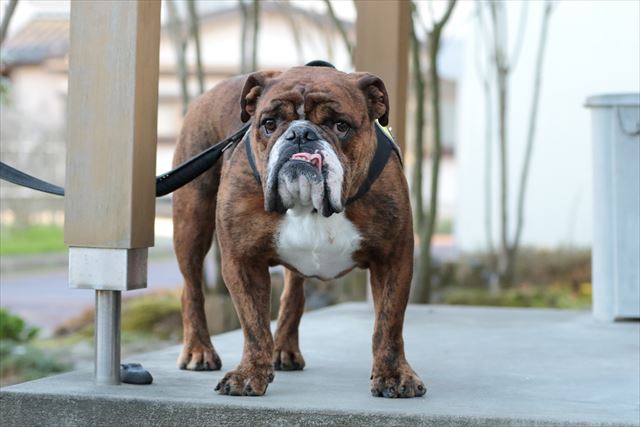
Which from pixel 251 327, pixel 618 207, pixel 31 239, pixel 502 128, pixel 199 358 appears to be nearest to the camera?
pixel 251 327

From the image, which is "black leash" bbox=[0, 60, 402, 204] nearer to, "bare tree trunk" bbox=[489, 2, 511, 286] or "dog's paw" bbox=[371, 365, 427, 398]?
"dog's paw" bbox=[371, 365, 427, 398]

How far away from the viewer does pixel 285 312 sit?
4766mm

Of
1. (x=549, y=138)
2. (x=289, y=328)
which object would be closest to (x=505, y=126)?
(x=549, y=138)

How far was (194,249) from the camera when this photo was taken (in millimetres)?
4652

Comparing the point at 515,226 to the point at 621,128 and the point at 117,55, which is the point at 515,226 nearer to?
the point at 621,128

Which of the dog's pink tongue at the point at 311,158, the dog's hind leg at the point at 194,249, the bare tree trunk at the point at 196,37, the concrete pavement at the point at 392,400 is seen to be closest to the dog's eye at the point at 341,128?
the dog's pink tongue at the point at 311,158

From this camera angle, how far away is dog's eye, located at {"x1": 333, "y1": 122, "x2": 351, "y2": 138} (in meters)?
3.64

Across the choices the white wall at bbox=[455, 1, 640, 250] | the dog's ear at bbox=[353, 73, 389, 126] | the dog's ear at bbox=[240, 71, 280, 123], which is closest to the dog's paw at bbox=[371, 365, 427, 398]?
the dog's ear at bbox=[353, 73, 389, 126]

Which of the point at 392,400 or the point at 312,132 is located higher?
the point at 312,132

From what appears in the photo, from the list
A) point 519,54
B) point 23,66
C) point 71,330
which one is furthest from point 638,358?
point 23,66

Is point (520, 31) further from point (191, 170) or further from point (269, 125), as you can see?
point (269, 125)

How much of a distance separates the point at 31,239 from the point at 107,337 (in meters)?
9.52

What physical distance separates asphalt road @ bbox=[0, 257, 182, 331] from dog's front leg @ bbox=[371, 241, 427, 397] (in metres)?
6.47

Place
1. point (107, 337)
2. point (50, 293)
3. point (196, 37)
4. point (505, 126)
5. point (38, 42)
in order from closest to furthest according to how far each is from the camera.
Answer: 1. point (107, 337)
2. point (196, 37)
3. point (505, 126)
4. point (50, 293)
5. point (38, 42)
